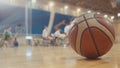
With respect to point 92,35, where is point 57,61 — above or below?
below

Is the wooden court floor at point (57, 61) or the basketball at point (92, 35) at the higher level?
the basketball at point (92, 35)

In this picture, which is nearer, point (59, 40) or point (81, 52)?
point (81, 52)

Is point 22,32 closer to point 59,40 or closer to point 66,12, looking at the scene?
point 59,40

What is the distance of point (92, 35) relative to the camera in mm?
2836

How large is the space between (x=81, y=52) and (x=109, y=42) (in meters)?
0.42

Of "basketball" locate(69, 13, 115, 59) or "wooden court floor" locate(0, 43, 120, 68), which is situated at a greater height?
"basketball" locate(69, 13, 115, 59)

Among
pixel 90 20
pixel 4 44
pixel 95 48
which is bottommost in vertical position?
pixel 4 44

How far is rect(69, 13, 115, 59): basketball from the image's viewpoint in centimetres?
284

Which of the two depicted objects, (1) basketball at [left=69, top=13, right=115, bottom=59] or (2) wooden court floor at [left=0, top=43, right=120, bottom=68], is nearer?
(2) wooden court floor at [left=0, top=43, right=120, bottom=68]

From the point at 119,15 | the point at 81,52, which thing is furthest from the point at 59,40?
the point at 119,15

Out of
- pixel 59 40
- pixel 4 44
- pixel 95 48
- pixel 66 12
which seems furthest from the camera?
pixel 66 12

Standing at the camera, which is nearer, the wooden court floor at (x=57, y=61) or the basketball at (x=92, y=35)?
the wooden court floor at (x=57, y=61)

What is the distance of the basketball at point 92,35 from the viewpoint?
284 cm

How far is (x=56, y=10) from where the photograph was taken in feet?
51.2
